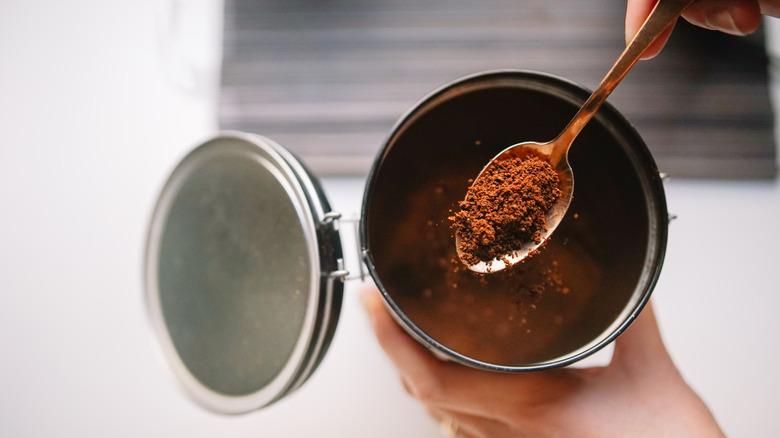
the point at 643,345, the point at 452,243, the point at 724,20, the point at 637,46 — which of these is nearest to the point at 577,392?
the point at 643,345

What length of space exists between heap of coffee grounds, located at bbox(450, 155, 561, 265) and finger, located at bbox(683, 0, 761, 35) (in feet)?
1.09

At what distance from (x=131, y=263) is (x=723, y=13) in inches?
40.6

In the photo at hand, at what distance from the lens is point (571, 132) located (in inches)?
17.5

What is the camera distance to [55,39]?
931 mm

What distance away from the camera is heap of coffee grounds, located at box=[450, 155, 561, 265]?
1.40 ft

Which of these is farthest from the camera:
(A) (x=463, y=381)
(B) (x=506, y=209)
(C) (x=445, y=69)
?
(C) (x=445, y=69)

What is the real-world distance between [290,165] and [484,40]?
488mm

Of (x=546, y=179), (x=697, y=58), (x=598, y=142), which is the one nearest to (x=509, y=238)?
(x=546, y=179)

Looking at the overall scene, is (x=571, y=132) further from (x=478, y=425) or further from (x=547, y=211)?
(x=478, y=425)

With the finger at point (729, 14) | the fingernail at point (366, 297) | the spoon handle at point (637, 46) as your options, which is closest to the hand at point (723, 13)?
the finger at point (729, 14)

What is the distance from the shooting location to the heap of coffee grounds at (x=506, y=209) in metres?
0.43

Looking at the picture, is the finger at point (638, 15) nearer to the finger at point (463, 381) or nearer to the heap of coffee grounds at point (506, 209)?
the heap of coffee grounds at point (506, 209)

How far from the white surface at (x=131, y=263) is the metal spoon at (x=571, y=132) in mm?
403

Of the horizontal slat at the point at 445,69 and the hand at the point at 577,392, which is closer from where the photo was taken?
the hand at the point at 577,392
